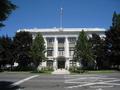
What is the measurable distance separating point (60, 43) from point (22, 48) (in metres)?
25.0

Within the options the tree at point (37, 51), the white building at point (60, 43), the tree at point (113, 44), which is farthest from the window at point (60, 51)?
the tree at point (113, 44)

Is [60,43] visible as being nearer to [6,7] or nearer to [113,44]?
[113,44]

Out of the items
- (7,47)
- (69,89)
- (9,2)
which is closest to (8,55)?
(7,47)

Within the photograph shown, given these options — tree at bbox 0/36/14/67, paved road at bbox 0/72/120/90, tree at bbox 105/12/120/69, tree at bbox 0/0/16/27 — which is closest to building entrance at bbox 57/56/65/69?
tree at bbox 105/12/120/69

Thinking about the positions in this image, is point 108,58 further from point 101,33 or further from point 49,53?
point 49,53

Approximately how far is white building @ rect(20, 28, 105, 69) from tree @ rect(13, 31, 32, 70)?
1931cm

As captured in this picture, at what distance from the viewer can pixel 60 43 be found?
83.4m

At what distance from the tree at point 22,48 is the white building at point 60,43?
19.3 meters

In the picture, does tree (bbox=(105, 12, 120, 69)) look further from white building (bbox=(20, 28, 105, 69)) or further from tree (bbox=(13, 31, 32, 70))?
white building (bbox=(20, 28, 105, 69))

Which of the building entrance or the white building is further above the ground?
the white building

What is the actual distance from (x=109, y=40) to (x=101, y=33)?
20062 millimetres

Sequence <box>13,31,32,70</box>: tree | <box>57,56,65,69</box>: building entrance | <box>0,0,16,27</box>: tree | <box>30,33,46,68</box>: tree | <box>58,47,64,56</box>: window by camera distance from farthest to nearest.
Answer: <box>58,47,64,56</box>: window
<box>57,56,65,69</box>: building entrance
<box>30,33,46,68</box>: tree
<box>13,31,32,70</box>: tree
<box>0,0,16,27</box>: tree

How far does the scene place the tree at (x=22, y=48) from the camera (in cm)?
5897

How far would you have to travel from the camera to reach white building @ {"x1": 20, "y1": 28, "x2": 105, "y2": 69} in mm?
81000
